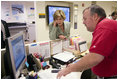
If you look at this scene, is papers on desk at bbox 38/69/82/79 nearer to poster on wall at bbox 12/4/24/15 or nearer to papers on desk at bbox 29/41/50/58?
papers on desk at bbox 29/41/50/58

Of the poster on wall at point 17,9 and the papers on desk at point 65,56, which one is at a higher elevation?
the poster on wall at point 17,9

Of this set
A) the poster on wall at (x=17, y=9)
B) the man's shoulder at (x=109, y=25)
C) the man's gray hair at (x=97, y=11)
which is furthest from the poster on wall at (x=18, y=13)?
the man's shoulder at (x=109, y=25)

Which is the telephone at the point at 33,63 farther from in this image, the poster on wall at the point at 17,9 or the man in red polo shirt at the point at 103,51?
the poster on wall at the point at 17,9

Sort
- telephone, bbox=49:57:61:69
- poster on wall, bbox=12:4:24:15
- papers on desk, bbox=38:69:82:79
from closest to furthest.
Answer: papers on desk, bbox=38:69:82:79, telephone, bbox=49:57:61:69, poster on wall, bbox=12:4:24:15

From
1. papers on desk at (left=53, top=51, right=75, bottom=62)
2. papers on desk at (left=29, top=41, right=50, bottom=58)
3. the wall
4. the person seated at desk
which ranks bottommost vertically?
papers on desk at (left=53, top=51, right=75, bottom=62)

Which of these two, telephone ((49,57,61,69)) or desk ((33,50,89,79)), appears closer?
desk ((33,50,89,79))

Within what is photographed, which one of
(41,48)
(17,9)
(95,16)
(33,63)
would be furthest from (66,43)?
(17,9)

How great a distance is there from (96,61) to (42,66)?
2.40 feet

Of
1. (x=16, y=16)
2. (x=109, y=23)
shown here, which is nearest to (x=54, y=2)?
(x=16, y=16)

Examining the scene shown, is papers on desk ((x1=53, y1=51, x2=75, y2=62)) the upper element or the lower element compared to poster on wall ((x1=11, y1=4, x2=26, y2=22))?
lower

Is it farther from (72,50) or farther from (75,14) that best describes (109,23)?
(75,14)

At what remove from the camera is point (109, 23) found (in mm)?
903

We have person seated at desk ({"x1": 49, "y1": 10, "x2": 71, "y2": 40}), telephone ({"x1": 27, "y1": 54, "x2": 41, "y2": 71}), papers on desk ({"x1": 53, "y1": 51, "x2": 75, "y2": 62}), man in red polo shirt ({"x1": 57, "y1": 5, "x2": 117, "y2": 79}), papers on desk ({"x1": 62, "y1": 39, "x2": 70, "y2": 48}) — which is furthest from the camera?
person seated at desk ({"x1": 49, "y1": 10, "x2": 71, "y2": 40})

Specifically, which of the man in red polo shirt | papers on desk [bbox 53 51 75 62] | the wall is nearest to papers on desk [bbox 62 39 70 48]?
papers on desk [bbox 53 51 75 62]
